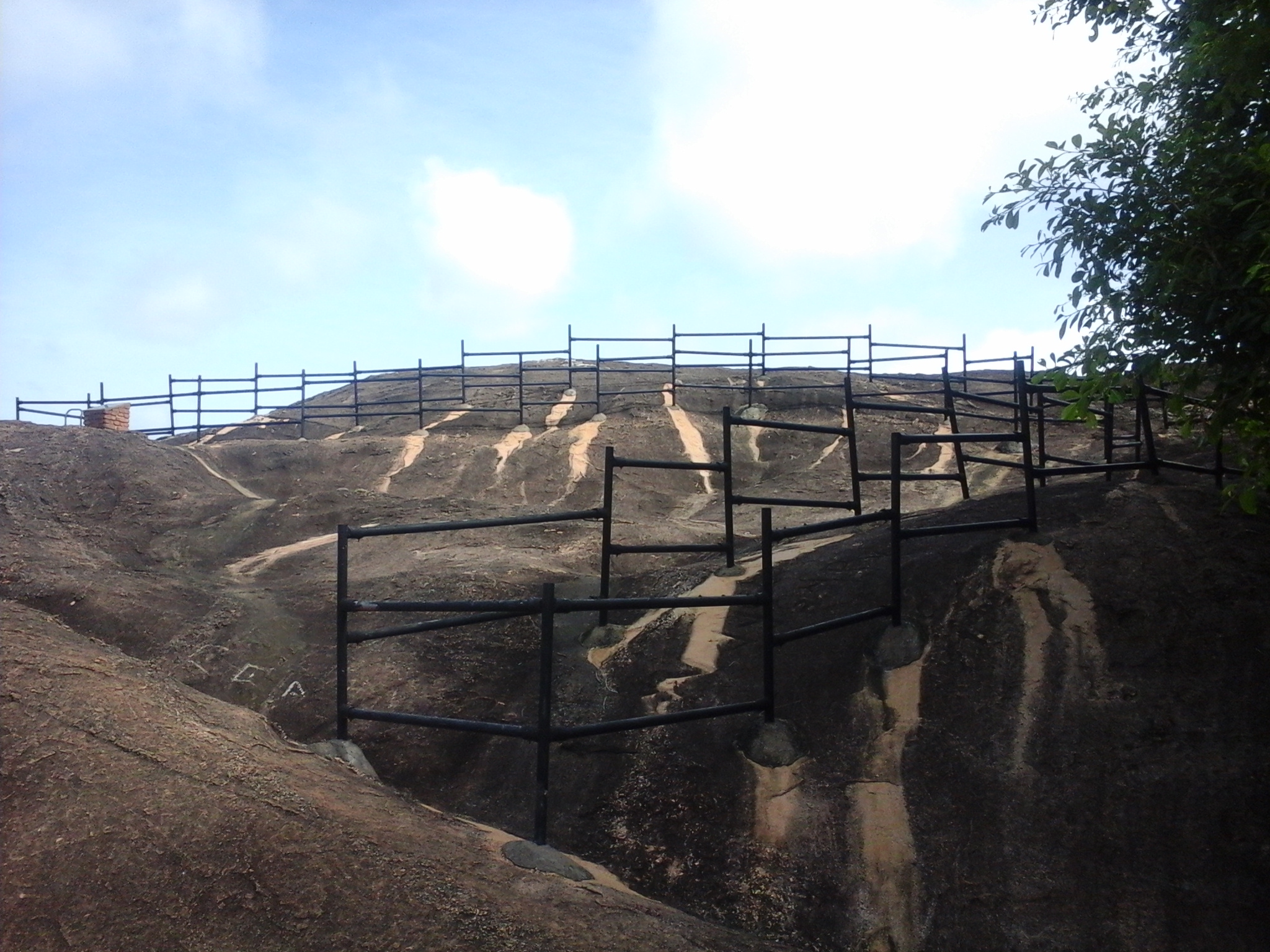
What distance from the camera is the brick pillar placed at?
74.1 feet

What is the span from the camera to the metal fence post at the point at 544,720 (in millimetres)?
4250

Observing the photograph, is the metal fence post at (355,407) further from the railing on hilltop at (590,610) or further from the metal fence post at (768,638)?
the metal fence post at (768,638)

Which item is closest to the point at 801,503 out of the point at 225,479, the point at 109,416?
the point at 225,479

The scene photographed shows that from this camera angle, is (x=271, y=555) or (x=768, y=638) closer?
(x=768, y=638)

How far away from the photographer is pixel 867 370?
24.6 meters

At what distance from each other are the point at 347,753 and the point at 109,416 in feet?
70.0

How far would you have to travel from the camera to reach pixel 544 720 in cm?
429

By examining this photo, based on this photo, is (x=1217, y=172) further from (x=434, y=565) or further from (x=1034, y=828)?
(x=434, y=565)

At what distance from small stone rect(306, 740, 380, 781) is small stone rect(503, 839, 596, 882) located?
1.11 metres

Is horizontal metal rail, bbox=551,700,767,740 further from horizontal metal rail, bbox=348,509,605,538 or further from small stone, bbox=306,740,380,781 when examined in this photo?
horizontal metal rail, bbox=348,509,605,538

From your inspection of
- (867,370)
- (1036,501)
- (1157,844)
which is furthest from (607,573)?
(867,370)

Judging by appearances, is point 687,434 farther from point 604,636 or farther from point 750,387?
point 604,636

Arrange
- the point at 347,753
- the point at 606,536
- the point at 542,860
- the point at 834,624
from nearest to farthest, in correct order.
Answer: the point at 542,860 < the point at 347,753 < the point at 834,624 < the point at 606,536

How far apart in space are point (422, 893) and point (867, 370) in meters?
22.6
